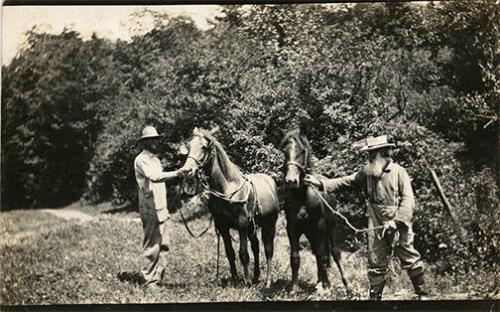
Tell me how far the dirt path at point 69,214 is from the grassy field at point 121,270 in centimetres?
5

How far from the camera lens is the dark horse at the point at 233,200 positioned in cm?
943

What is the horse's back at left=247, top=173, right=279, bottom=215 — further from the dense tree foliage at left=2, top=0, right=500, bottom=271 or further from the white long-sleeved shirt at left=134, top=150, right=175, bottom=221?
the white long-sleeved shirt at left=134, top=150, right=175, bottom=221

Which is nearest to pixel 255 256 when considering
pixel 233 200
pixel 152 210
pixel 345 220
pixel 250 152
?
pixel 233 200

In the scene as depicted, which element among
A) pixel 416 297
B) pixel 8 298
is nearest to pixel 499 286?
pixel 416 297

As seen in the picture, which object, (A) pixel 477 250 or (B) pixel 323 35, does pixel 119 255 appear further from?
(A) pixel 477 250

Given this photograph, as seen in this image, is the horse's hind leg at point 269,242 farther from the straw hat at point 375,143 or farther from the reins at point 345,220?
the straw hat at point 375,143

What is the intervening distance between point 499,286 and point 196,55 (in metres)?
5.30

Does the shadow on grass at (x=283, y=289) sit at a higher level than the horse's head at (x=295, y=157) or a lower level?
lower

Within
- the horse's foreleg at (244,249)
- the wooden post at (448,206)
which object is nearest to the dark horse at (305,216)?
the horse's foreleg at (244,249)

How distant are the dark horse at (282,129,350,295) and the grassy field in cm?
14

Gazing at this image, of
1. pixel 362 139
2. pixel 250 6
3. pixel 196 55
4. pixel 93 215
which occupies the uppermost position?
pixel 250 6

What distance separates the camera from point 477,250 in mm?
9758

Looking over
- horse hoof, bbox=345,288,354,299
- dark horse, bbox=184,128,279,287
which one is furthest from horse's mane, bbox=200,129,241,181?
horse hoof, bbox=345,288,354,299

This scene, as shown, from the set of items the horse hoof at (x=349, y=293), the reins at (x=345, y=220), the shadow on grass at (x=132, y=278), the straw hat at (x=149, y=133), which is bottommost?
the horse hoof at (x=349, y=293)
